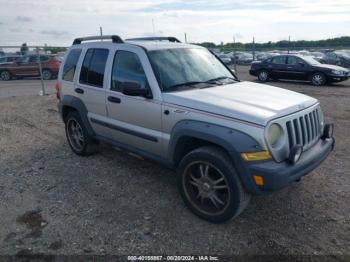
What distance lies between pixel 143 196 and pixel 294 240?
75.3 inches

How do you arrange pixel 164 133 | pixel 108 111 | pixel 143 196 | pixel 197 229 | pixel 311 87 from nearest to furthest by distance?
pixel 197 229 → pixel 164 133 → pixel 143 196 → pixel 108 111 → pixel 311 87

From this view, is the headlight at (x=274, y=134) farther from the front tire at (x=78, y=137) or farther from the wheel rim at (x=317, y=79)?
the wheel rim at (x=317, y=79)

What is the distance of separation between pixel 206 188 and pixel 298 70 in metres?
13.6

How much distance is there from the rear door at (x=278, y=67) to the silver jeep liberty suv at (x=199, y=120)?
12.3 metres

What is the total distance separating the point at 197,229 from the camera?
12.3ft

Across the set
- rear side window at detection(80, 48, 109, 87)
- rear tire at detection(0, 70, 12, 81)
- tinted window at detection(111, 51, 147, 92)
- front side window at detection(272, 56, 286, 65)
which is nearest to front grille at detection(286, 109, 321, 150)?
tinted window at detection(111, 51, 147, 92)

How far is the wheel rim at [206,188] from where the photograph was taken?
3717 mm

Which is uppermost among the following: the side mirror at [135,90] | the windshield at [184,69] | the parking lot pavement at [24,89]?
the windshield at [184,69]

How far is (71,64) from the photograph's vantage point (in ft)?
18.9

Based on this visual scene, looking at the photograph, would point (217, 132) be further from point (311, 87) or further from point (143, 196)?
point (311, 87)

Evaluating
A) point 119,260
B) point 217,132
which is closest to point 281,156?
point 217,132

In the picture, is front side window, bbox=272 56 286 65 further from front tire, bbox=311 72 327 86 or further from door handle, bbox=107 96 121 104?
door handle, bbox=107 96 121 104

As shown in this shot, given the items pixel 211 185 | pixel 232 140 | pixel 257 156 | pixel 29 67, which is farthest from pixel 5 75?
pixel 257 156

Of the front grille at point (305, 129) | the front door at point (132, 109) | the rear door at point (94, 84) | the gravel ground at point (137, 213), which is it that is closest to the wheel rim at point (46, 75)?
the gravel ground at point (137, 213)
